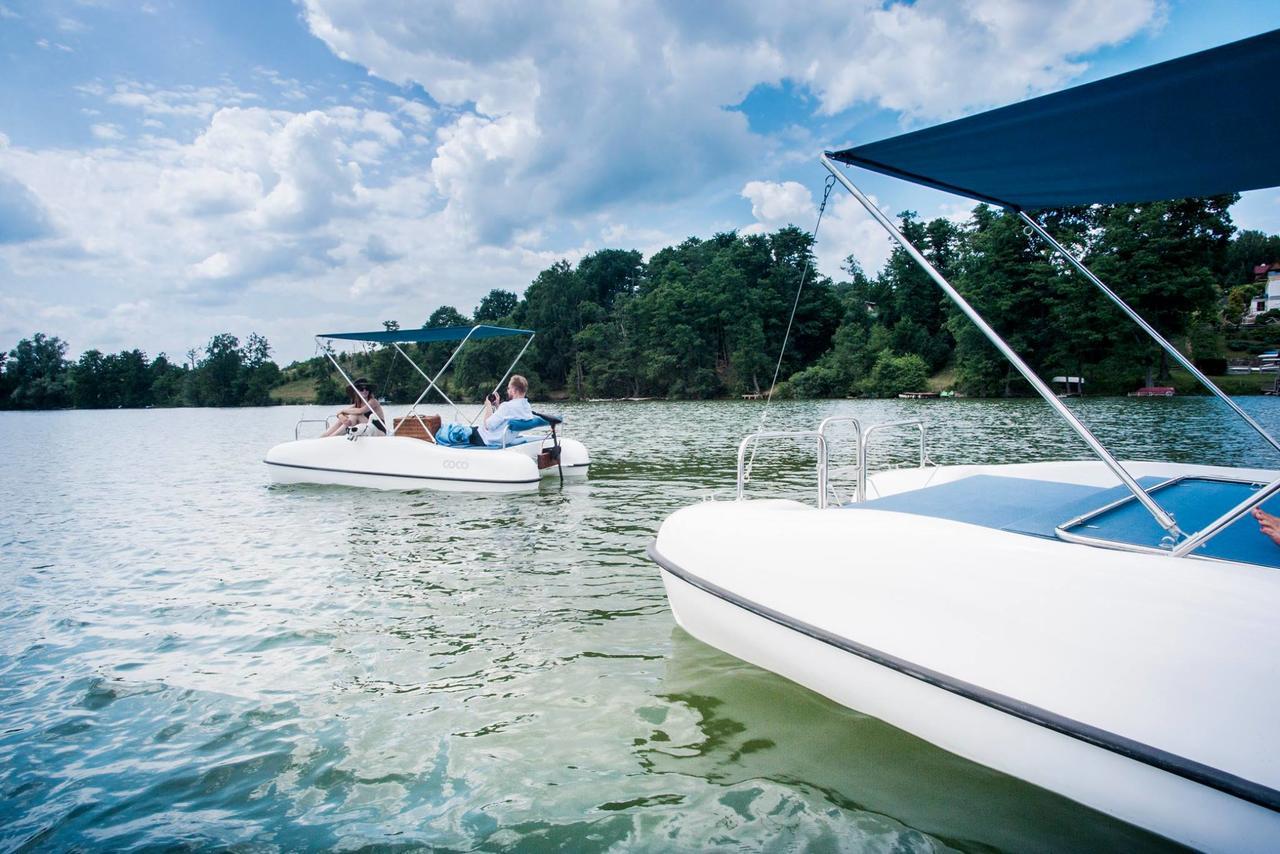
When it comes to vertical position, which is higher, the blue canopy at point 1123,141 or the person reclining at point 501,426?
the blue canopy at point 1123,141

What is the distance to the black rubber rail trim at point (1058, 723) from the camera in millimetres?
2094

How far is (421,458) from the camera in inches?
455

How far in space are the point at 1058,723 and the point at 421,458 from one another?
10499 millimetres

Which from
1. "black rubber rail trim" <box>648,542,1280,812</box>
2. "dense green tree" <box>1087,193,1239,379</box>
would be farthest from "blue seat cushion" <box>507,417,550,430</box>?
"dense green tree" <box>1087,193,1239,379</box>

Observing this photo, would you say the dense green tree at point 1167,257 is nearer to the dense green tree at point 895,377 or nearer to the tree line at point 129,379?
the dense green tree at point 895,377

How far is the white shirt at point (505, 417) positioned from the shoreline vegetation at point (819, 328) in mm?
10088

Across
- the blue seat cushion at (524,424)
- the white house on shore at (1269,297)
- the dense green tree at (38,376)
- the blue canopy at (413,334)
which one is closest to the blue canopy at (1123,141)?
the blue seat cushion at (524,424)

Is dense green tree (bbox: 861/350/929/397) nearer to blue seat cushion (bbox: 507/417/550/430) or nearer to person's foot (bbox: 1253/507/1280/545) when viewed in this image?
blue seat cushion (bbox: 507/417/550/430)

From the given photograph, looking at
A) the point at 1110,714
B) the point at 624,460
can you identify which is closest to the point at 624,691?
the point at 1110,714

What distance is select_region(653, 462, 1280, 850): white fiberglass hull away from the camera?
7.07ft

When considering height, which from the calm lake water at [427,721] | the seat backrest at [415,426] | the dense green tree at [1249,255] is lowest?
the calm lake water at [427,721]

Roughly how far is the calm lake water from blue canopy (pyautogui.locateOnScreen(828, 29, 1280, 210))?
2934mm

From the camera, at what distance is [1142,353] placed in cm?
4909

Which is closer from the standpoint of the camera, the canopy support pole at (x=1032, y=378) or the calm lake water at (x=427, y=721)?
the canopy support pole at (x=1032, y=378)
